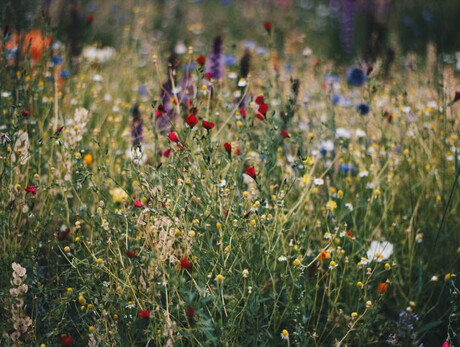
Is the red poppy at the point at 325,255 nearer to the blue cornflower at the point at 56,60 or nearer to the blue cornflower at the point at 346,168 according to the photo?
the blue cornflower at the point at 346,168

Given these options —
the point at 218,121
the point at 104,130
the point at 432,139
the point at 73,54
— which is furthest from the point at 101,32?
the point at 432,139

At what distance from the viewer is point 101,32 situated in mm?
6578

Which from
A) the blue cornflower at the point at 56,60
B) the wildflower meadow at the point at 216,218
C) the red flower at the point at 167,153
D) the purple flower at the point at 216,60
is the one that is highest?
the purple flower at the point at 216,60

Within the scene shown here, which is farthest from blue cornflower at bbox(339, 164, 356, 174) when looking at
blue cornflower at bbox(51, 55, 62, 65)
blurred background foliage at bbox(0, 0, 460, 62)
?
blurred background foliage at bbox(0, 0, 460, 62)

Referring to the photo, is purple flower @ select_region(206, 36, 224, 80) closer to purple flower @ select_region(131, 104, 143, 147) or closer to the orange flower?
purple flower @ select_region(131, 104, 143, 147)

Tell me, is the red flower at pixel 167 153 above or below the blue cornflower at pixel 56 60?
below

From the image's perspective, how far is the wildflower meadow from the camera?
173 centimetres

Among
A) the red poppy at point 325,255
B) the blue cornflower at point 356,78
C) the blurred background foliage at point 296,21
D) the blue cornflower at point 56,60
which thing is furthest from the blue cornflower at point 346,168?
the blurred background foliage at point 296,21

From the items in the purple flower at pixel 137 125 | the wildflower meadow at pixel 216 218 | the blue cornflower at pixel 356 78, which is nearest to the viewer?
the wildflower meadow at pixel 216 218

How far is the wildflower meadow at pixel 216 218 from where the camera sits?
173 cm

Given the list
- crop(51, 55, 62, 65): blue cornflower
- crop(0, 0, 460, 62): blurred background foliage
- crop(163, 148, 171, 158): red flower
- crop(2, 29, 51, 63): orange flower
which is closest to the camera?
crop(163, 148, 171, 158): red flower

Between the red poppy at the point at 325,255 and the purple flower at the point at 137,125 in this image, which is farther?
the purple flower at the point at 137,125

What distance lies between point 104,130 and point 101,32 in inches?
149

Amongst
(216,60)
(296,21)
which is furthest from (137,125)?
(296,21)
